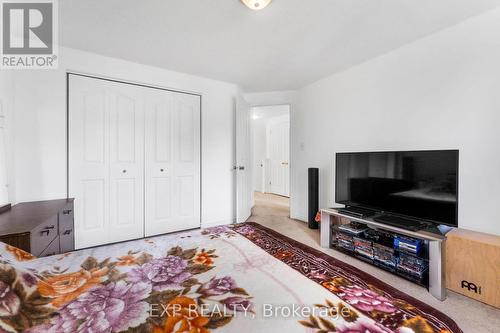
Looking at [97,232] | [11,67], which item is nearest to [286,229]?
[97,232]

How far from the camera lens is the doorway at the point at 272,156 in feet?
20.2

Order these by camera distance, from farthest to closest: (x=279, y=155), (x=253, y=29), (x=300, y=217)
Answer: (x=279, y=155) → (x=300, y=217) → (x=253, y=29)

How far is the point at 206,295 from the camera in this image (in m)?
0.78

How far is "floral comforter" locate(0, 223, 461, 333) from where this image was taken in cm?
62

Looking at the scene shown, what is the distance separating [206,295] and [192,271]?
0.65 feet

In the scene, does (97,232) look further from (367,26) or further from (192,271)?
(367,26)

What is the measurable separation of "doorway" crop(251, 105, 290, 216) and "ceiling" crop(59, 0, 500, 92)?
3.30m

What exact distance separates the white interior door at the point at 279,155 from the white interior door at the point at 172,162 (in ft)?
11.4

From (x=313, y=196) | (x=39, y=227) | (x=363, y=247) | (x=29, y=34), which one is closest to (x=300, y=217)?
(x=313, y=196)

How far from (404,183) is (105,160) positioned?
3.38 metres

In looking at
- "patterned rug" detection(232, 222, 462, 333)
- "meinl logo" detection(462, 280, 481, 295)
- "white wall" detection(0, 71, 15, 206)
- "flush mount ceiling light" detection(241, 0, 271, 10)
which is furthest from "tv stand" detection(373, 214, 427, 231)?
"white wall" detection(0, 71, 15, 206)

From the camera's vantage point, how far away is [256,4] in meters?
1.69

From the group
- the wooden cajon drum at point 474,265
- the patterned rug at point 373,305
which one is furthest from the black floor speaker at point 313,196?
the patterned rug at point 373,305

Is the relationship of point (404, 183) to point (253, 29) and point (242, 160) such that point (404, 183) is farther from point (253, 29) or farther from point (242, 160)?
point (242, 160)
